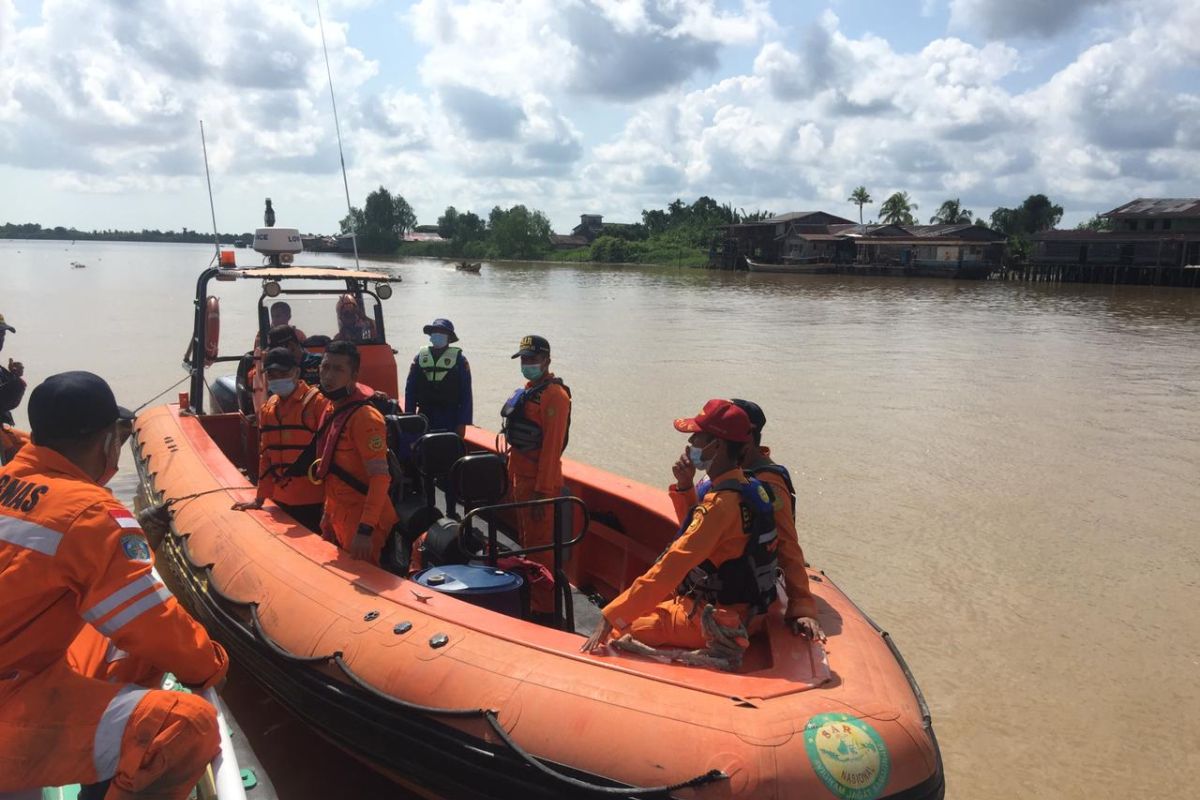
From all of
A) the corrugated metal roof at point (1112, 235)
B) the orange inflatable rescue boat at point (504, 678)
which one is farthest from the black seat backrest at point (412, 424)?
the corrugated metal roof at point (1112, 235)

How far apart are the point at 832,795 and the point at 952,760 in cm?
179

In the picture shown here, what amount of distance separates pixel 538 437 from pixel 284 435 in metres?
1.12

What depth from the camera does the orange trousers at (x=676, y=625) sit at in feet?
8.63

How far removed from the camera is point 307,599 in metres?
3.07

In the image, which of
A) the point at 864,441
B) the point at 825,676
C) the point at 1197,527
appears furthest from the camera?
the point at 864,441

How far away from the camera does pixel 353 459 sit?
3.28 metres

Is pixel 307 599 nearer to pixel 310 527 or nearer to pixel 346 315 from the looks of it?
pixel 310 527

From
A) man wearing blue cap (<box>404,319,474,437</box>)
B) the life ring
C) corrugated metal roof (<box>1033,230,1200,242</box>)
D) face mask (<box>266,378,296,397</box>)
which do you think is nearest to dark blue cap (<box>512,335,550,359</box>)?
man wearing blue cap (<box>404,319,474,437</box>)

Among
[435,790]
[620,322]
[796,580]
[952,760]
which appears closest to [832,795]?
[796,580]

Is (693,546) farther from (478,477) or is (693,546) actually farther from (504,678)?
(478,477)

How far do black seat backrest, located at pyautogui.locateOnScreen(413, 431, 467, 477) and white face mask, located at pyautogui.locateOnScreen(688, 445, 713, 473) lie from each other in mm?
1570

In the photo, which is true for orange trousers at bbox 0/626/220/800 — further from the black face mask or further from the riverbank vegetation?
the riverbank vegetation

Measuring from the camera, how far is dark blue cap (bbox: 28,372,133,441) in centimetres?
169

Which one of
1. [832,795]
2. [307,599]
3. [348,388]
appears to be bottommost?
[832,795]
